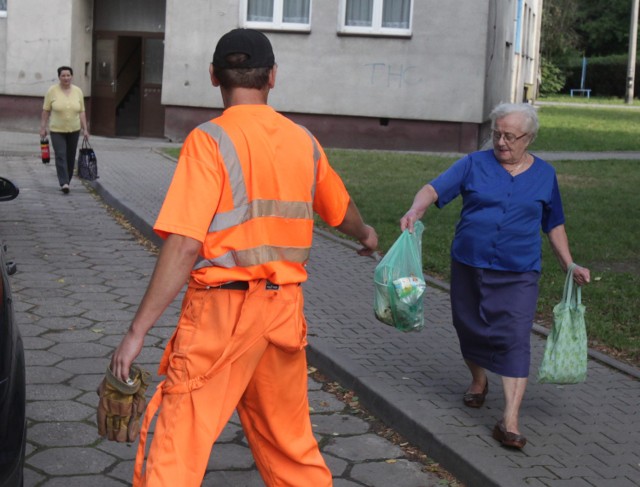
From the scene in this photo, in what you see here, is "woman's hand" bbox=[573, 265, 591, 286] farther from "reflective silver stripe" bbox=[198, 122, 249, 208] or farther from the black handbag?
the black handbag

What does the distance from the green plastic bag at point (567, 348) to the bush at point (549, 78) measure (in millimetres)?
65406

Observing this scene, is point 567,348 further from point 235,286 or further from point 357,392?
point 235,286

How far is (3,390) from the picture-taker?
13.0 feet

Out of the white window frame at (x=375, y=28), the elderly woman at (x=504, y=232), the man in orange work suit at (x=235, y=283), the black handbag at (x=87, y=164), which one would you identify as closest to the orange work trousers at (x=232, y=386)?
the man in orange work suit at (x=235, y=283)

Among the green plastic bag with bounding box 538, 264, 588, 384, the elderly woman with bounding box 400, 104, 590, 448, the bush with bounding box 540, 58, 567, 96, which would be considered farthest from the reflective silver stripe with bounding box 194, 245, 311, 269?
the bush with bounding box 540, 58, 567, 96

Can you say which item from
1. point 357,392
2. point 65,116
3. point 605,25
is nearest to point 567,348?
point 357,392

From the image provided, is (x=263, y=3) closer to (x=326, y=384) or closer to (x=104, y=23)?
(x=104, y=23)

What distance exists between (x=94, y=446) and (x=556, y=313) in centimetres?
231

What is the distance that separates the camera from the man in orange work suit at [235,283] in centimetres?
362

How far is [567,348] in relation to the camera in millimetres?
5703

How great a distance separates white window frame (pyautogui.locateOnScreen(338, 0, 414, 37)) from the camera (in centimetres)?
2475

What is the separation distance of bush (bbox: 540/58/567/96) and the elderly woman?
65.3 m

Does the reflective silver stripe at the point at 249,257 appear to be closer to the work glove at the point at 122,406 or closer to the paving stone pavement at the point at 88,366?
the work glove at the point at 122,406

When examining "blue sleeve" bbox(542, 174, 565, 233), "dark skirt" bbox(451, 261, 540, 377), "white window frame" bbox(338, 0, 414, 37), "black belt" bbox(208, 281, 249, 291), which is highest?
"white window frame" bbox(338, 0, 414, 37)
